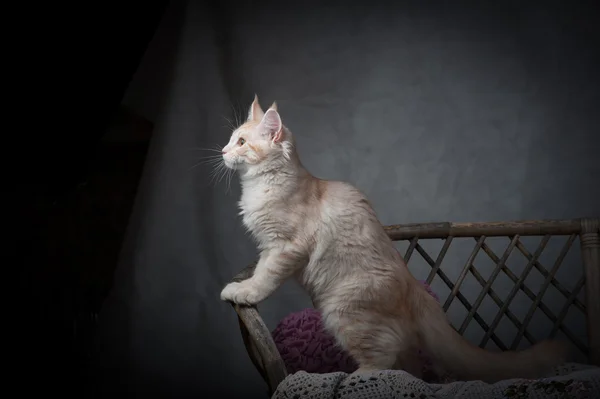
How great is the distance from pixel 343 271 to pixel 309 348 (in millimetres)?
219

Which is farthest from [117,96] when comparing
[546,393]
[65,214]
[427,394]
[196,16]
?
[546,393]

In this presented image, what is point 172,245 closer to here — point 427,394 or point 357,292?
point 357,292

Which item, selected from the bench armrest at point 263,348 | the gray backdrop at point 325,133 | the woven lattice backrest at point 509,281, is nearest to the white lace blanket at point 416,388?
the bench armrest at point 263,348

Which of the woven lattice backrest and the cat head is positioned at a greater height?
the cat head

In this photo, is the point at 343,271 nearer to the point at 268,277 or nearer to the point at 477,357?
the point at 268,277

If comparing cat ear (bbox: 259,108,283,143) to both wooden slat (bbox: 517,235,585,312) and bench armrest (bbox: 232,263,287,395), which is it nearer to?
bench armrest (bbox: 232,263,287,395)

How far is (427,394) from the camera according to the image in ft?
2.96

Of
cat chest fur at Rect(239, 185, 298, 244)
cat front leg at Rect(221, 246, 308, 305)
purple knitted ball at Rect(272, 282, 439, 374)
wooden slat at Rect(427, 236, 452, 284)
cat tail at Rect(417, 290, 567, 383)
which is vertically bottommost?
purple knitted ball at Rect(272, 282, 439, 374)

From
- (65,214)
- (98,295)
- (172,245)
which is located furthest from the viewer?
(172,245)

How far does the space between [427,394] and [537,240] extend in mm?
796

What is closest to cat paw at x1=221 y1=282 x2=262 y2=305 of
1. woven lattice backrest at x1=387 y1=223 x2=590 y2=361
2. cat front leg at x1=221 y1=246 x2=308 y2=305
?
cat front leg at x1=221 y1=246 x2=308 y2=305

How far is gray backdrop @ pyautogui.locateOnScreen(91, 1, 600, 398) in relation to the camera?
1.52m

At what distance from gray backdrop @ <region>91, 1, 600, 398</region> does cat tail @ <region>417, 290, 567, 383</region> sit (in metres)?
0.47

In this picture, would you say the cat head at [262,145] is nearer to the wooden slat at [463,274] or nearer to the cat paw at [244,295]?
the cat paw at [244,295]
